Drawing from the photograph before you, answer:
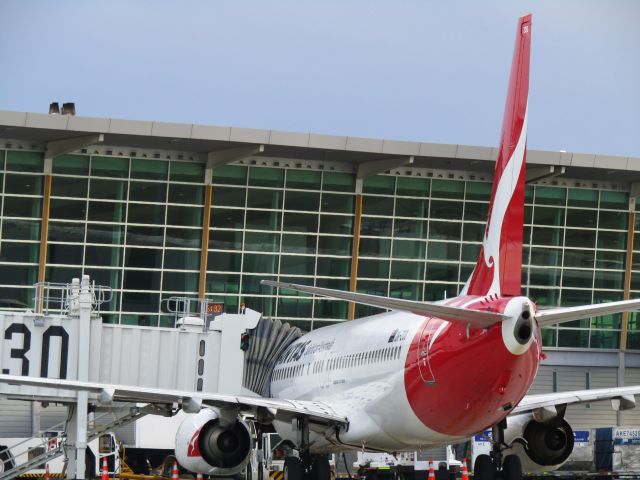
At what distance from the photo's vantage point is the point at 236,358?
30109 mm

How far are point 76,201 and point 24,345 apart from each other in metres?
19.9

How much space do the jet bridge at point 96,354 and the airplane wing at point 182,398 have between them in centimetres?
284

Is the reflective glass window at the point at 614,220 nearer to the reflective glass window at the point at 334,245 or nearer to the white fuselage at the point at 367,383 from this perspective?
the reflective glass window at the point at 334,245

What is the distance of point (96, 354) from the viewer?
2844 centimetres

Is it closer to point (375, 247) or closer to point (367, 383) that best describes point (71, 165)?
point (375, 247)

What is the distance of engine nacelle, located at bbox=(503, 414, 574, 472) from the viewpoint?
27094 mm

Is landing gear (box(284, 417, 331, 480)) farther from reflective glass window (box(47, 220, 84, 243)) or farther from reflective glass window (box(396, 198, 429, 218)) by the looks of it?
reflective glass window (box(396, 198, 429, 218))

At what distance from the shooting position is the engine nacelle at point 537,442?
1067 inches

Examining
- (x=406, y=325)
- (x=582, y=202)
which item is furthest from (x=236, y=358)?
(x=582, y=202)

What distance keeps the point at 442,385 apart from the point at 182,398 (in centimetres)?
534

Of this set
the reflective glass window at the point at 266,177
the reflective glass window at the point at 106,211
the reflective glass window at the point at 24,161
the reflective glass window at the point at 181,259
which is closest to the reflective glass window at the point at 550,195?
the reflective glass window at the point at 266,177

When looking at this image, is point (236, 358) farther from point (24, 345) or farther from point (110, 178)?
point (110, 178)

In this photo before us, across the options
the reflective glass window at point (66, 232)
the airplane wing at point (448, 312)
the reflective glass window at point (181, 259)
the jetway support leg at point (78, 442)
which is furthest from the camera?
the reflective glass window at point (181, 259)

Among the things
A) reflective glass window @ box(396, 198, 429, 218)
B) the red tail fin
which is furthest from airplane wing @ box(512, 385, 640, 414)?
reflective glass window @ box(396, 198, 429, 218)
